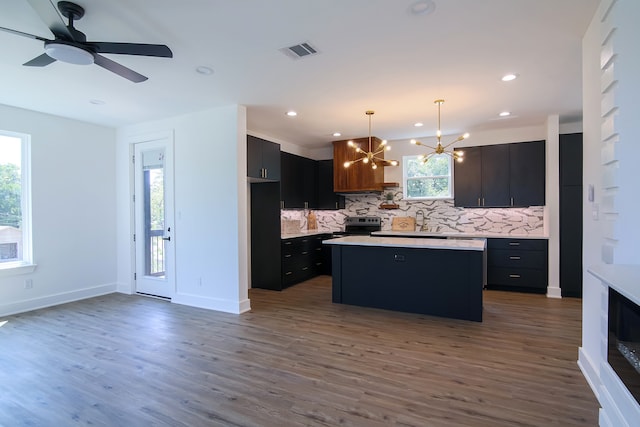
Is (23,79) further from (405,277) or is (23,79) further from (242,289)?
(405,277)

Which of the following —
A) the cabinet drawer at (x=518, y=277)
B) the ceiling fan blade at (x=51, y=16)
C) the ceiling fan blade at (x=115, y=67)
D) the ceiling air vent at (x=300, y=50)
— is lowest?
the cabinet drawer at (x=518, y=277)

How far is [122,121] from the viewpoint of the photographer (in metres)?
4.90

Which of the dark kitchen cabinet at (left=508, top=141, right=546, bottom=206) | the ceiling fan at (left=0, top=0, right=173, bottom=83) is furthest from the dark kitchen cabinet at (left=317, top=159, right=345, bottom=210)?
the ceiling fan at (left=0, top=0, right=173, bottom=83)

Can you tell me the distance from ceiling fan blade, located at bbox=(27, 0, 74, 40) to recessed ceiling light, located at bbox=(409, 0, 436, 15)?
2159 millimetres

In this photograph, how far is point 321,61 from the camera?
9.60ft

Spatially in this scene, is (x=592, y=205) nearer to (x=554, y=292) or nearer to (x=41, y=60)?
(x=554, y=292)

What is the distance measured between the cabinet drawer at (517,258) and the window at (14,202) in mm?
6782

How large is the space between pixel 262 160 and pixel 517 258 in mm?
4285

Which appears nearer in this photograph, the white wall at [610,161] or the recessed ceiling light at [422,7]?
the white wall at [610,161]

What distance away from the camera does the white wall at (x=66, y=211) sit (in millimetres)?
4316

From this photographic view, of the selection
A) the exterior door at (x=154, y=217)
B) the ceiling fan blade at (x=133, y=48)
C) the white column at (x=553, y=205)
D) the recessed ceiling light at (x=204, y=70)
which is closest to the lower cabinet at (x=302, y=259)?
the exterior door at (x=154, y=217)

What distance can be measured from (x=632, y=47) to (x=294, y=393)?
296 cm

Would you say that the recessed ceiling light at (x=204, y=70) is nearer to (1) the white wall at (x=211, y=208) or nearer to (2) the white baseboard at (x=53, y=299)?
(1) the white wall at (x=211, y=208)

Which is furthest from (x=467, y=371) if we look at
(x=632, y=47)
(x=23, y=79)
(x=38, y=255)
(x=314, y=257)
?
(x=38, y=255)
